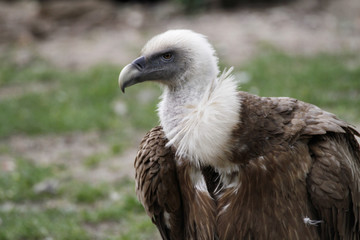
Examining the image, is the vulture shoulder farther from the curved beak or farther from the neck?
the curved beak

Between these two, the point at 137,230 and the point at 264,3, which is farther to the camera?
the point at 264,3

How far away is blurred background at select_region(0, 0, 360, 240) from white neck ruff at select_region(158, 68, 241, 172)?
2.19 metres

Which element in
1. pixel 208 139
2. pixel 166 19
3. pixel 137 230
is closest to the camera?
pixel 208 139

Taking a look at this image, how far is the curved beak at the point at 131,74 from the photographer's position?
3586 millimetres

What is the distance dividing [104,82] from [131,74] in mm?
5433

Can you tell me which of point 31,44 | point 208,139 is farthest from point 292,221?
point 31,44

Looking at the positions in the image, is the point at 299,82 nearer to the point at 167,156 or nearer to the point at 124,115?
the point at 124,115

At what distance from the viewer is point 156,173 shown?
365 centimetres

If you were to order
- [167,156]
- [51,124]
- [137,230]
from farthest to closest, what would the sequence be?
[51,124] → [137,230] → [167,156]

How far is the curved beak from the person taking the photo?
141 inches

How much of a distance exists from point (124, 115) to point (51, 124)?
40.0 inches

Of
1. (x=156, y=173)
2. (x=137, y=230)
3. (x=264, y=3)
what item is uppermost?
(x=264, y=3)

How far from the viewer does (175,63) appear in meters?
3.64

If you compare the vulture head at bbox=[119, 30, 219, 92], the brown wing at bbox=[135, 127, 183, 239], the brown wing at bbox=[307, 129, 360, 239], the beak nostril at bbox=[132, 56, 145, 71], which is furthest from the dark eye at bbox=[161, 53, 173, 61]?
the brown wing at bbox=[307, 129, 360, 239]
